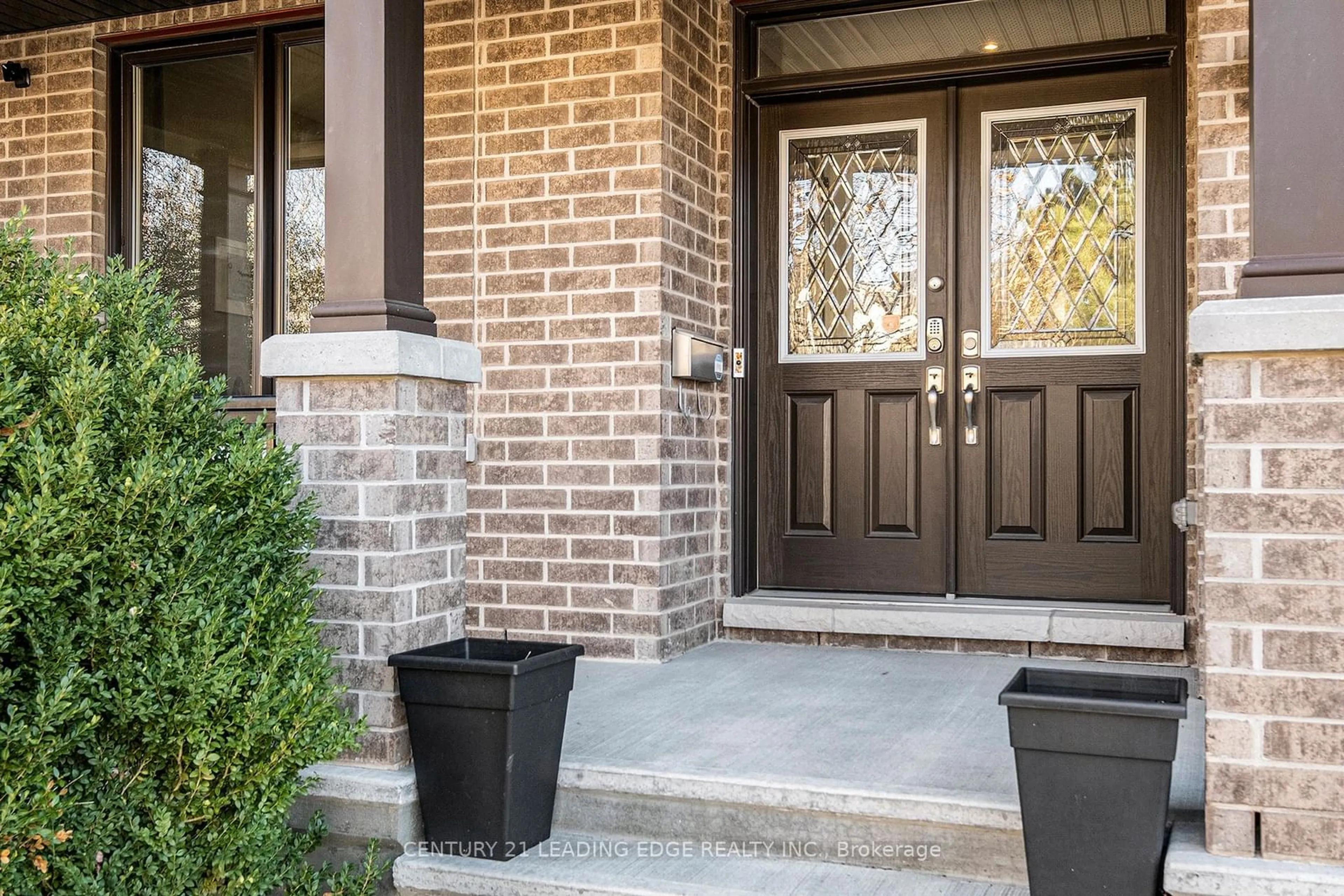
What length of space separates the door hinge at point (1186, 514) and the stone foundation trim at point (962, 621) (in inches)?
13.6

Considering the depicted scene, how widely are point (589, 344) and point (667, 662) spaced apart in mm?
1237

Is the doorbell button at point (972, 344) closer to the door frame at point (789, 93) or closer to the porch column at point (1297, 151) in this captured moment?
the door frame at point (789, 93)

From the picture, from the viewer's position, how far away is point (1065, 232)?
454 centimetres

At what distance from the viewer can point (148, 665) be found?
94.4 inches

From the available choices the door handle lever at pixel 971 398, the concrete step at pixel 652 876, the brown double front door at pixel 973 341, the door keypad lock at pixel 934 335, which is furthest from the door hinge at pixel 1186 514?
the concrete step at pixel 652 876

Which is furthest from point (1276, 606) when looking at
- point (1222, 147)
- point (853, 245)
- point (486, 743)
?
point (853, 245)

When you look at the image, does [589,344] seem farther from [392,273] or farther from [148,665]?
[148,665]

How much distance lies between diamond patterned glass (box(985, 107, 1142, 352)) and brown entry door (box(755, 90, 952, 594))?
232 millimetres

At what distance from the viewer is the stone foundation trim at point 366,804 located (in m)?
2.89

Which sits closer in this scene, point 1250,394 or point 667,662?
point 1250,394

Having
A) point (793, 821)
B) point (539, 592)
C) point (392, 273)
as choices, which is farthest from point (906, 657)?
point (392, 273)

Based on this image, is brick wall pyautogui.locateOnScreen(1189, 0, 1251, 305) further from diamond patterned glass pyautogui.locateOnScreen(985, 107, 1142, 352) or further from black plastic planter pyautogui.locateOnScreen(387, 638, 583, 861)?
black plastic planter pyautogui.locateOnScreen(387, 638, 583, 861)

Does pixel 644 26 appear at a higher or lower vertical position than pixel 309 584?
higher

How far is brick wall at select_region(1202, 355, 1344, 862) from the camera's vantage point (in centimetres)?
231
